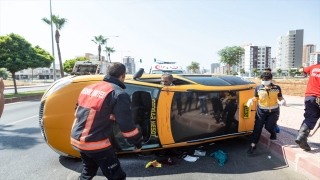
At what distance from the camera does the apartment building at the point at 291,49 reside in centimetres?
A: 13338

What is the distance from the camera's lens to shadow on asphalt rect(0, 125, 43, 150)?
474cm

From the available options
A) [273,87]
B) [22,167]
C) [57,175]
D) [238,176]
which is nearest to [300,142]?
[273,87]

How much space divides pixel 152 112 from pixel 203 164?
1.26m

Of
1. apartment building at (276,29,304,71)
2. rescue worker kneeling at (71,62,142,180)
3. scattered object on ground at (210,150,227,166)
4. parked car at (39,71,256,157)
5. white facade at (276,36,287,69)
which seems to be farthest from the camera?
white facade at (276,36,287,69)

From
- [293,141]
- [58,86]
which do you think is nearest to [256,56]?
[293,141]

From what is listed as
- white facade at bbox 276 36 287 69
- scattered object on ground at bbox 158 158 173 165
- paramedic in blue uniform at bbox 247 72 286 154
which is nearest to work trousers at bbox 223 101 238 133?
paramedic in blue uniform at bbox 247 72 286 154

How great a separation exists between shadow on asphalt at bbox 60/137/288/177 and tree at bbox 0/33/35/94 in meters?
15.5

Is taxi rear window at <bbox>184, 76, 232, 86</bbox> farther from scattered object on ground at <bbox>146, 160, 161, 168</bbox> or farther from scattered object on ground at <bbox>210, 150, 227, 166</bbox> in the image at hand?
scattered object on ground at <bbox>146, 160, 161, 168</bbox>

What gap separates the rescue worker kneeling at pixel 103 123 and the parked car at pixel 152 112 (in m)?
1.21

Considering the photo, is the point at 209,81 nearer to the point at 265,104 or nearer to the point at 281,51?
the point at 265,104

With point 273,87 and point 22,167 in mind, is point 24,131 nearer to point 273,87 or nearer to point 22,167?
point 22,167

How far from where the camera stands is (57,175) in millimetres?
3318

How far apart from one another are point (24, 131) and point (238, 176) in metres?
5.66

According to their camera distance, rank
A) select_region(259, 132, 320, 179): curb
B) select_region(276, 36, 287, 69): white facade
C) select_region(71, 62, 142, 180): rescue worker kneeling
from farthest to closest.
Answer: select_region(276, 36, 287, 69): white facade < select_region(259, 132, 320, 179): curb < select_region(71, 62, 142, 180): rescue worker kneeling
